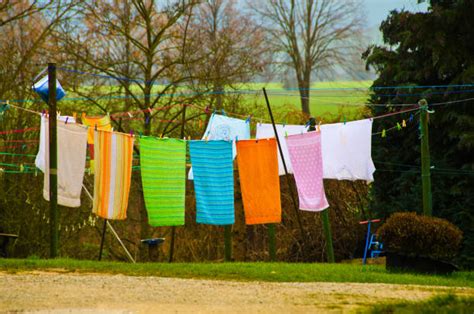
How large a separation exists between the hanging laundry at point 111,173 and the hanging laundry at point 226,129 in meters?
1.99

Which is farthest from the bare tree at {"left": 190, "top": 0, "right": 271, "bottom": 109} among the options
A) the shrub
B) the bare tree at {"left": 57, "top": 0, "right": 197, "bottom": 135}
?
the shrub

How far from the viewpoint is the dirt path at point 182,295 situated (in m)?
8.50

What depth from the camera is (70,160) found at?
48.6 feet

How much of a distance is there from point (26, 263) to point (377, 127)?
8940 millimetres

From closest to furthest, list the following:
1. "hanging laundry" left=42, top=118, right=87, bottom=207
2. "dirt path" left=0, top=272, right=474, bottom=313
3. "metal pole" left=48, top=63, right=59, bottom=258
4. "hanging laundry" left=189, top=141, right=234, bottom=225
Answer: "dirt path" left=0, top=272, right=474, bottom=313, "metal pole" left=48, top=63, right=59, bottom=258, "hanging laundry" left=42, top=118, right=87, bottom=207, "hanging laundry" left=189, top=141, right=234, bottom=225

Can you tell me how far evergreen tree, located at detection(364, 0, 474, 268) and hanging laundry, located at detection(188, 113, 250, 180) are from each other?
9.63ft

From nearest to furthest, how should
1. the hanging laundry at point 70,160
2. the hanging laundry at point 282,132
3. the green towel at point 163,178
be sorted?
the hanging laundry at point 70,160 < the green towel at point 163,178 < the hanging laundry at point 282,132

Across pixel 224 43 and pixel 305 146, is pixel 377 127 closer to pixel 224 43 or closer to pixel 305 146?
pixel 305 146

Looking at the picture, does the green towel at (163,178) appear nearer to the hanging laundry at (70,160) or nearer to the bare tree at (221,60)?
the hanging laundry at (70,160)

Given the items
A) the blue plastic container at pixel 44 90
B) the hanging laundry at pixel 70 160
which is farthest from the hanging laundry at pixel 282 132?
the blue plastic container at pixel 44 90

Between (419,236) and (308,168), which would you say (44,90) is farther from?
(419,236)

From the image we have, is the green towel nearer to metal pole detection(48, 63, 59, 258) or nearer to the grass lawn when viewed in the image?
metal pole detection(48, 63, 59, 258)

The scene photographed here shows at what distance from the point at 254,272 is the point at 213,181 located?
3843 mm

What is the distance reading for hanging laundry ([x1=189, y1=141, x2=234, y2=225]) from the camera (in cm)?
1552
